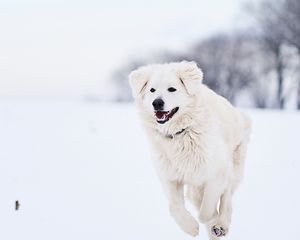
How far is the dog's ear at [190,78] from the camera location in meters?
5.75

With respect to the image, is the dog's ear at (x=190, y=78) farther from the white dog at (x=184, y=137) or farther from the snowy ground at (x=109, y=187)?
the snowy ground at (x=109, y=187)

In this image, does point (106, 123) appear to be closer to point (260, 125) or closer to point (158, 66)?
point (260, 125)

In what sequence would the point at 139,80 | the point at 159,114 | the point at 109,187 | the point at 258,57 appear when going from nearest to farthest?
the point at 159,114
the point at 139,80
the point at 109,187
the point at 258,57

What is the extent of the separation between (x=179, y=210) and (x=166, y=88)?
1140 mm

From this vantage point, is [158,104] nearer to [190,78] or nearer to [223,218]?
[190,78]

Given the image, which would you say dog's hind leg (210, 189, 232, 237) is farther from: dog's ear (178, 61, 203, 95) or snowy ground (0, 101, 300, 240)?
dog's ear (178, 61, 203, 95)

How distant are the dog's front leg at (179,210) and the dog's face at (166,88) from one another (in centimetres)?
65

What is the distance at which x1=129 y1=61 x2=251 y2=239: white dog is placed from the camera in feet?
18.7

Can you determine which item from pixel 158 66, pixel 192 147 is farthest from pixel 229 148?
pixel 158 66

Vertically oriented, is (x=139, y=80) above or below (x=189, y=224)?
above

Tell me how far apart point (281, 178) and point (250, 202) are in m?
1.23

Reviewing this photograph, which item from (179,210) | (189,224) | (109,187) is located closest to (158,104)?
(179,210)

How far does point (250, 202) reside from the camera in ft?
25.1

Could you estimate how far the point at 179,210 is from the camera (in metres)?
5.76
